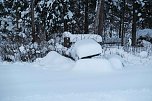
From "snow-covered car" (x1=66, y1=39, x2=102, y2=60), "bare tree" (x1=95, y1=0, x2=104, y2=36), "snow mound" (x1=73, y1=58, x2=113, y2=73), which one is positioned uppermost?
"bare tree" (x1=95, y1=0, x2=104, y2=36)

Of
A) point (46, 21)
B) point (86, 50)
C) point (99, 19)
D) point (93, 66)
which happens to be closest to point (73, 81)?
point (93, 66)

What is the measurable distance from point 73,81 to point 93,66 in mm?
1500

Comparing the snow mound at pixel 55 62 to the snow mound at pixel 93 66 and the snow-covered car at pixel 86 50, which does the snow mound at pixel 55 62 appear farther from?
the snow mound at pixel 93 66

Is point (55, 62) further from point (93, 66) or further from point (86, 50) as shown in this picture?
point (93, 66)

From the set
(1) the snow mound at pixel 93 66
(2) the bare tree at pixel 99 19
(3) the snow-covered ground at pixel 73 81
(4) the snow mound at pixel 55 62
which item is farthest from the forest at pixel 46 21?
(1) the snow mound at pixel 93 66

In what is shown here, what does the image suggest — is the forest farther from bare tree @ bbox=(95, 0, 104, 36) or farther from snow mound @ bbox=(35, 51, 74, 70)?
snow mound @ bbox=(35, 51, 74, 70)

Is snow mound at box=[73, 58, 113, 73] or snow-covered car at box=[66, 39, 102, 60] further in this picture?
snow-covered car at box=[66, 39, 102, 60]

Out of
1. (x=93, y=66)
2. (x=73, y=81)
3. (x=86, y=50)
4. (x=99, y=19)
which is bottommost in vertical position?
(x=73, y=81)

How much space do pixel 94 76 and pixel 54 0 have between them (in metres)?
12.6

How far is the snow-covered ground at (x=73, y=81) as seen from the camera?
608 centimetres

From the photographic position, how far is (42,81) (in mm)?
7418

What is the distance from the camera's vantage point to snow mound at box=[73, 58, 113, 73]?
861 centimetres

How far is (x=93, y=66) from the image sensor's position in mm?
8719

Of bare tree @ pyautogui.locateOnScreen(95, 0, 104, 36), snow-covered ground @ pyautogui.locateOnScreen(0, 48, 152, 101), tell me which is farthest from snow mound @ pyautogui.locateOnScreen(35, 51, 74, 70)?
bare tree @ pyautogui.locateOnScreen(95, 0, 104, 36)
